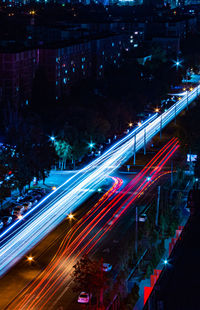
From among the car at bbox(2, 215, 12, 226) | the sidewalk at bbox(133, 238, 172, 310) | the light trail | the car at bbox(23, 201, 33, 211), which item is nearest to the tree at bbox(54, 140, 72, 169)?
the light trail

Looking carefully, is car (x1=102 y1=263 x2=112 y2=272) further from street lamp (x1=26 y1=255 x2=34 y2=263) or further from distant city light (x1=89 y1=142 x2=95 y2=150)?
distant city light (x1=89 y1=142 x2=95 y2=150)

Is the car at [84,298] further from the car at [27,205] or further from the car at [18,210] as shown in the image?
the car at [27,205]

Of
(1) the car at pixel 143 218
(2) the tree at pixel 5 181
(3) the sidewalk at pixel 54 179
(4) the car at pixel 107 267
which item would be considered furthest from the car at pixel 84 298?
(3) the sidewalk at pixel 54 179

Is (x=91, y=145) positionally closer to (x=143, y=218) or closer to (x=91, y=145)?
(x=91, y=145)

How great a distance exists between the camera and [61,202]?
78.6 ft

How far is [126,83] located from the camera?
47.1 metres

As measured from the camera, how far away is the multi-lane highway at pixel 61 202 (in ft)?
64.6

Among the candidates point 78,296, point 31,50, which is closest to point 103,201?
point 78,296

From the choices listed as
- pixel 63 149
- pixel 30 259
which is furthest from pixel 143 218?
pixel 63 149

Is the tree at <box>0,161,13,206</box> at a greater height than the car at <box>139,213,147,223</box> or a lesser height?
greater

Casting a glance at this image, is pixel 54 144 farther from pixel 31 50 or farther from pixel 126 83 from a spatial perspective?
pixel 126 83

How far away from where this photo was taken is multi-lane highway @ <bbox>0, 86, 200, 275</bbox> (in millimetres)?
19703

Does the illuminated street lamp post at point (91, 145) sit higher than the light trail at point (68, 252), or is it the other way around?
the illuminated street lamp post at point (91, 145)

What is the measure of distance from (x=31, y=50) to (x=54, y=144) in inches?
487
